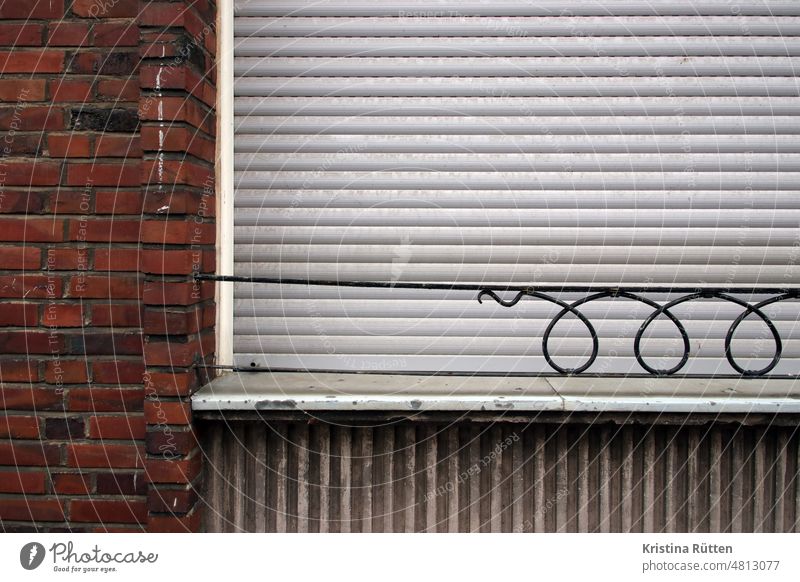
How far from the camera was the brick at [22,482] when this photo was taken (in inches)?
84.6

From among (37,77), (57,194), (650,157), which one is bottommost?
(57,194)

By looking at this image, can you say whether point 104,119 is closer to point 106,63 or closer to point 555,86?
point 106,63

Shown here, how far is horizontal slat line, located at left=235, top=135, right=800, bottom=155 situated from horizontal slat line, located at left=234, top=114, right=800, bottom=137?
0.02 m

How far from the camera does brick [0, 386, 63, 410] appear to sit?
214cm

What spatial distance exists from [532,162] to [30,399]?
88.4 inches

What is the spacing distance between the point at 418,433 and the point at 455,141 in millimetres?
1254

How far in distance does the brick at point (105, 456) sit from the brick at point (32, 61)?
143 cm

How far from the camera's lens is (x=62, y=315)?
2139 millimetres

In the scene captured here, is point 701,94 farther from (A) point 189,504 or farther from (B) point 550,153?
(A) point 189,504

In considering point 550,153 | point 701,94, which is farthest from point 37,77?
point 701,94

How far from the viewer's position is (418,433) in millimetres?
2205
